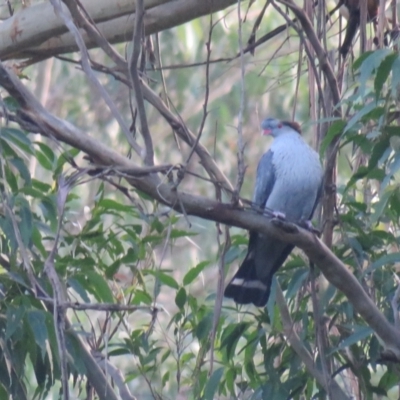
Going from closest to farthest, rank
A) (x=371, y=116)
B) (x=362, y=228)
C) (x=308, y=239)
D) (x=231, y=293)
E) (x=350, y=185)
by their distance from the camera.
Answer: (x=308, y=239)
(x=371, y=116)
(x=350, y=185)
(x=362, y=228)
(x=231, y=293)

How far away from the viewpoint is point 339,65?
3576 millimetres

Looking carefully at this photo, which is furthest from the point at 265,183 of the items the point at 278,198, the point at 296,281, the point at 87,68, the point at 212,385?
the point at 87,68

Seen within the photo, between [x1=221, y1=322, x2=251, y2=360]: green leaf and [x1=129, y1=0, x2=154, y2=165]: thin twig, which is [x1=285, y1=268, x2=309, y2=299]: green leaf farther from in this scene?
[x1=129, y1=0, x2=154, y2=165]: thin twig

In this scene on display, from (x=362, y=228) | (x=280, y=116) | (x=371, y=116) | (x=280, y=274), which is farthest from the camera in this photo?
(x=280, y=116)

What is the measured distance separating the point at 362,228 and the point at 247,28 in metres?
5.25

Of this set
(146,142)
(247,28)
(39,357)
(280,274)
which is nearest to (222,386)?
(280,274)

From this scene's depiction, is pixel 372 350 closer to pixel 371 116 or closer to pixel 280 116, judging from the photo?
pixel 371 116

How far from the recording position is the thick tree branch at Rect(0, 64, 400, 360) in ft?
8.01

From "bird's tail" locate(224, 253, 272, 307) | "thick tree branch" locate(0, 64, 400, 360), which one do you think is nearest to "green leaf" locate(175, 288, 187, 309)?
"bird's tail" locate(224, 253, 272, 307)

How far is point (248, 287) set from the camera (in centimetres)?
371

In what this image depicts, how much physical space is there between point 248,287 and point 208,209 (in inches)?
52.7

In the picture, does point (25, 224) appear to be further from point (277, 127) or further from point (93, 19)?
point (277, 127)

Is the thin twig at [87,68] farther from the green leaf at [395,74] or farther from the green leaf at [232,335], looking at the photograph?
the green leaf at [232,335]

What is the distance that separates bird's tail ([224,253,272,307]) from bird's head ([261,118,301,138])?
879 millimetres
